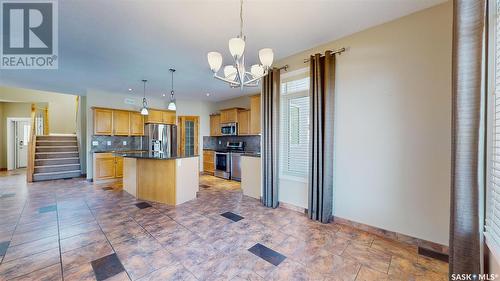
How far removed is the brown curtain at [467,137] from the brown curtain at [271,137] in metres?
2.29

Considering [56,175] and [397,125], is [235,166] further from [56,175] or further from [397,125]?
[56,175]

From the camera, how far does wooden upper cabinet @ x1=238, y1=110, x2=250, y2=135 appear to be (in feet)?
19.9

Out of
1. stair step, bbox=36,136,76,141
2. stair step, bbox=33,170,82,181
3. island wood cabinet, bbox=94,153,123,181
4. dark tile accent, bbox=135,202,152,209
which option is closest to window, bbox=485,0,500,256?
dark tile accent, bbox=135,202,152,209

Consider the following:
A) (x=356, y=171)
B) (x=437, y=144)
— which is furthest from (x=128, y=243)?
(x=437, y=144)

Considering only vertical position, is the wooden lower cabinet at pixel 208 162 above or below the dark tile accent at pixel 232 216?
above

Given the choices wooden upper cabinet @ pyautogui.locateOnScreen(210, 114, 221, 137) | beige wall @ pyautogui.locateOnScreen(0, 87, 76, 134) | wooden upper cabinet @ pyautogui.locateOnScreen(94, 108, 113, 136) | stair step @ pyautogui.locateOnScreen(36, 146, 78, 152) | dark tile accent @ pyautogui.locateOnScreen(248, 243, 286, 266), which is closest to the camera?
dark tile accent @ pyautogui.locateOnScreen(248, 243, 286, 266)

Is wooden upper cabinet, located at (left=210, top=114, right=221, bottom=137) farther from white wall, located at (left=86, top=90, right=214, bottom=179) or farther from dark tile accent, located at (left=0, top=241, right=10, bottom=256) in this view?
dark tile accent, located at (left=0, top=241, right=10, bottom=256)

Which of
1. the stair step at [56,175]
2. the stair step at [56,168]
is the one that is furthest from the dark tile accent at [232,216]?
the stair step at [56,168]

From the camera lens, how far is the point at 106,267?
180cm

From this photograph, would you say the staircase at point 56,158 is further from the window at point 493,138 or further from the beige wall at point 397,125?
the window at point 493,138

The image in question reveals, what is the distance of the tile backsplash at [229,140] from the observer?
6270 mm

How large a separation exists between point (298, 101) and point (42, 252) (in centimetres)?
383

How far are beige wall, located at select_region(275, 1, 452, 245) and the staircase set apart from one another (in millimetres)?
7882

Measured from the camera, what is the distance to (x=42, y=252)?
6.68 ft
